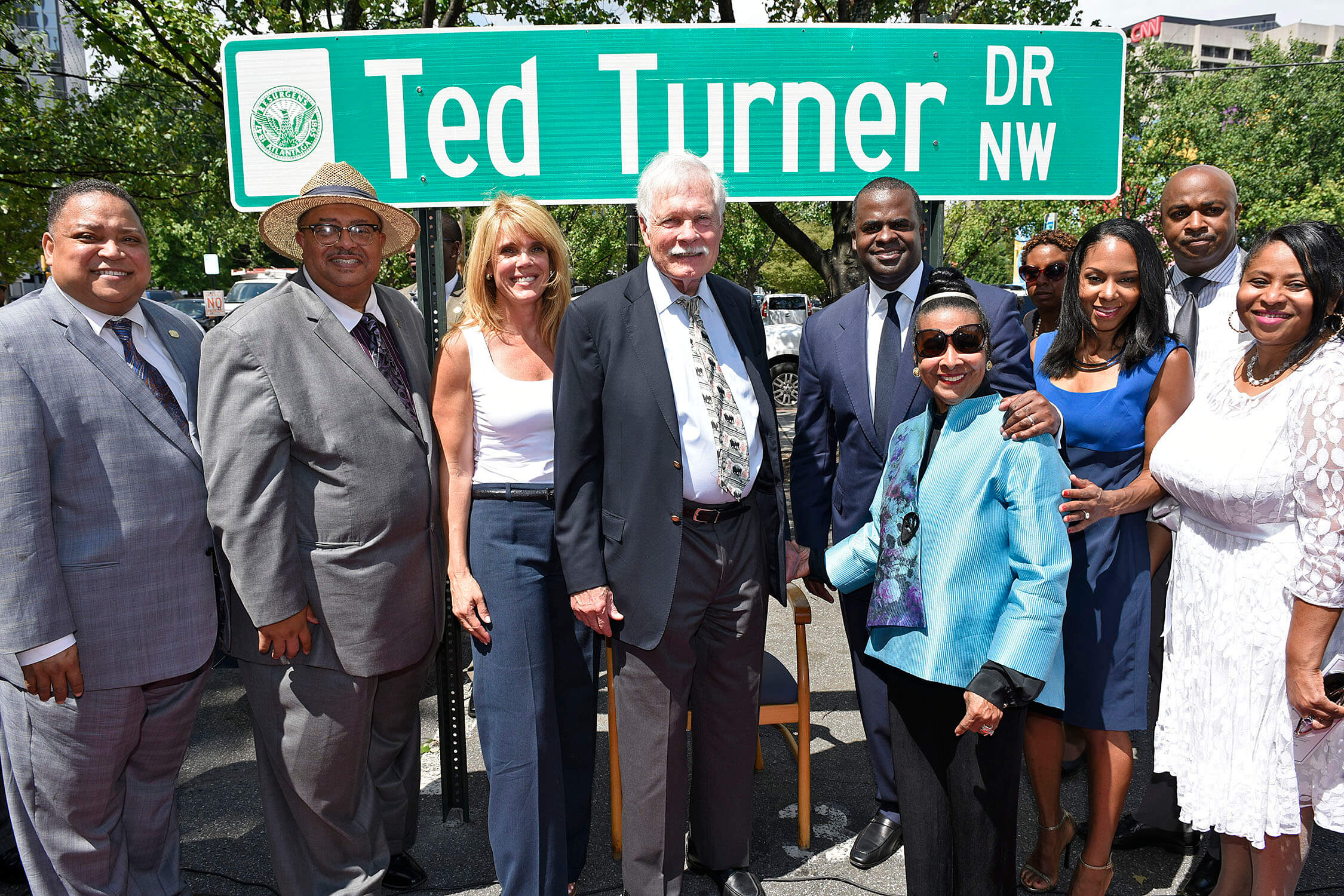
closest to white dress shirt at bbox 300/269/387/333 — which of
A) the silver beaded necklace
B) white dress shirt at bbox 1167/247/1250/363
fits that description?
the silver beaded necklace

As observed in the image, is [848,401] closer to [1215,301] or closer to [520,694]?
[520,694]

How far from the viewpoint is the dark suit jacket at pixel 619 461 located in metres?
2.36

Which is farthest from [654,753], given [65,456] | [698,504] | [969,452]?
[65,456]

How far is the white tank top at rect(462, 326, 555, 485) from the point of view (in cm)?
250

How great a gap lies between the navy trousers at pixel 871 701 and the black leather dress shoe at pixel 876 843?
0.20 feet

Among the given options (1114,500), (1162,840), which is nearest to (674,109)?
(1114,500)

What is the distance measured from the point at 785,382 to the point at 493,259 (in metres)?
12.0

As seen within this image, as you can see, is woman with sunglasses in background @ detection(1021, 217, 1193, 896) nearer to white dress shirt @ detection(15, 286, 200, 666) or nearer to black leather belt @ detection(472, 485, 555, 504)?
black leather belt @ detection(472, 485, 555, 504)

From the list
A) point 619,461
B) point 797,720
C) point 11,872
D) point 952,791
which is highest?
point 619,461

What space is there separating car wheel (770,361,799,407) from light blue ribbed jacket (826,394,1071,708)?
1193 centimetres

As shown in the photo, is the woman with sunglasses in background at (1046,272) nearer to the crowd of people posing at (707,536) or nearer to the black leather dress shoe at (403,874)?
the crowd of people posing at (707,536)

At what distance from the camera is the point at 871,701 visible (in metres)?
2.88

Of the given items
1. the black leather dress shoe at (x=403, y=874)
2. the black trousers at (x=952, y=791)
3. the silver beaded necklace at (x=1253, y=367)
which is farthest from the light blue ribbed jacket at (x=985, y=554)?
the black leather dress shoe at (x=403, y=874)

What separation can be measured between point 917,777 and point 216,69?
1002cm
